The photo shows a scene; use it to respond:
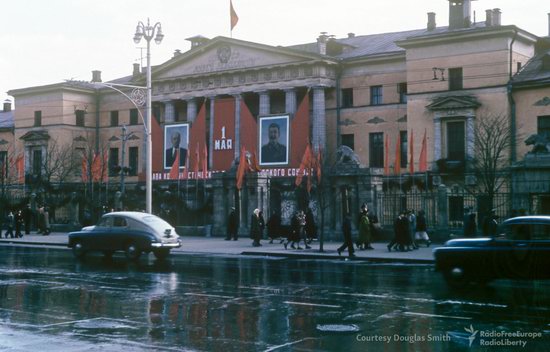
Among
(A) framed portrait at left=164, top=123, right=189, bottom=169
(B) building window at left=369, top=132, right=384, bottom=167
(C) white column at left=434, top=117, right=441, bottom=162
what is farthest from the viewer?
(A) framed portrait at left=164, top=123, right=189, bottom=169

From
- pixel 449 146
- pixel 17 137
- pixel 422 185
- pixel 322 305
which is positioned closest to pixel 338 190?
pixel 422 185

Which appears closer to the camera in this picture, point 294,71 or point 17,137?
point 294,71

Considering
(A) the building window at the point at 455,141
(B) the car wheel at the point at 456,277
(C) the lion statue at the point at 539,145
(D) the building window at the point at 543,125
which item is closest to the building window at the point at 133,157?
(A) the building window at the point at 455,141

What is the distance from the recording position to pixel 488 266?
16531 millimetres

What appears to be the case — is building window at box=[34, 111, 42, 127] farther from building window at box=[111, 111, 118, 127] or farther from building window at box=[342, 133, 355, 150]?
A: building window at box=[342, 133, 355, 150]

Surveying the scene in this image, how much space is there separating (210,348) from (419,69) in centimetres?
4143

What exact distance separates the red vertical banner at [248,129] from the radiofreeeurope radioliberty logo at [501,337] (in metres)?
43.3

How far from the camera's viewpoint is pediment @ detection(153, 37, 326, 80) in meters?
55.9

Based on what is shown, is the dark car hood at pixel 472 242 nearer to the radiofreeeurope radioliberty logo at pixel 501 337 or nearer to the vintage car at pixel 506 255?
the vintage car at pixel 506 255

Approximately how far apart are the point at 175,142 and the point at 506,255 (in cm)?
4377

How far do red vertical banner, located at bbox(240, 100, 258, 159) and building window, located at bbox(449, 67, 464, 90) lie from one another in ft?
49.3

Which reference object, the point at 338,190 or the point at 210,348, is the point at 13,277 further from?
the point at 338,190

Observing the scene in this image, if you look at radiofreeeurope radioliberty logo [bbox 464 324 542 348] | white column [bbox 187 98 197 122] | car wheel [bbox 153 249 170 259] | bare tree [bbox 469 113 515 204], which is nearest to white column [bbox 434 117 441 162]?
bare tree [bbox 469 113 515 204]

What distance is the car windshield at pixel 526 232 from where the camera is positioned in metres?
16.1
